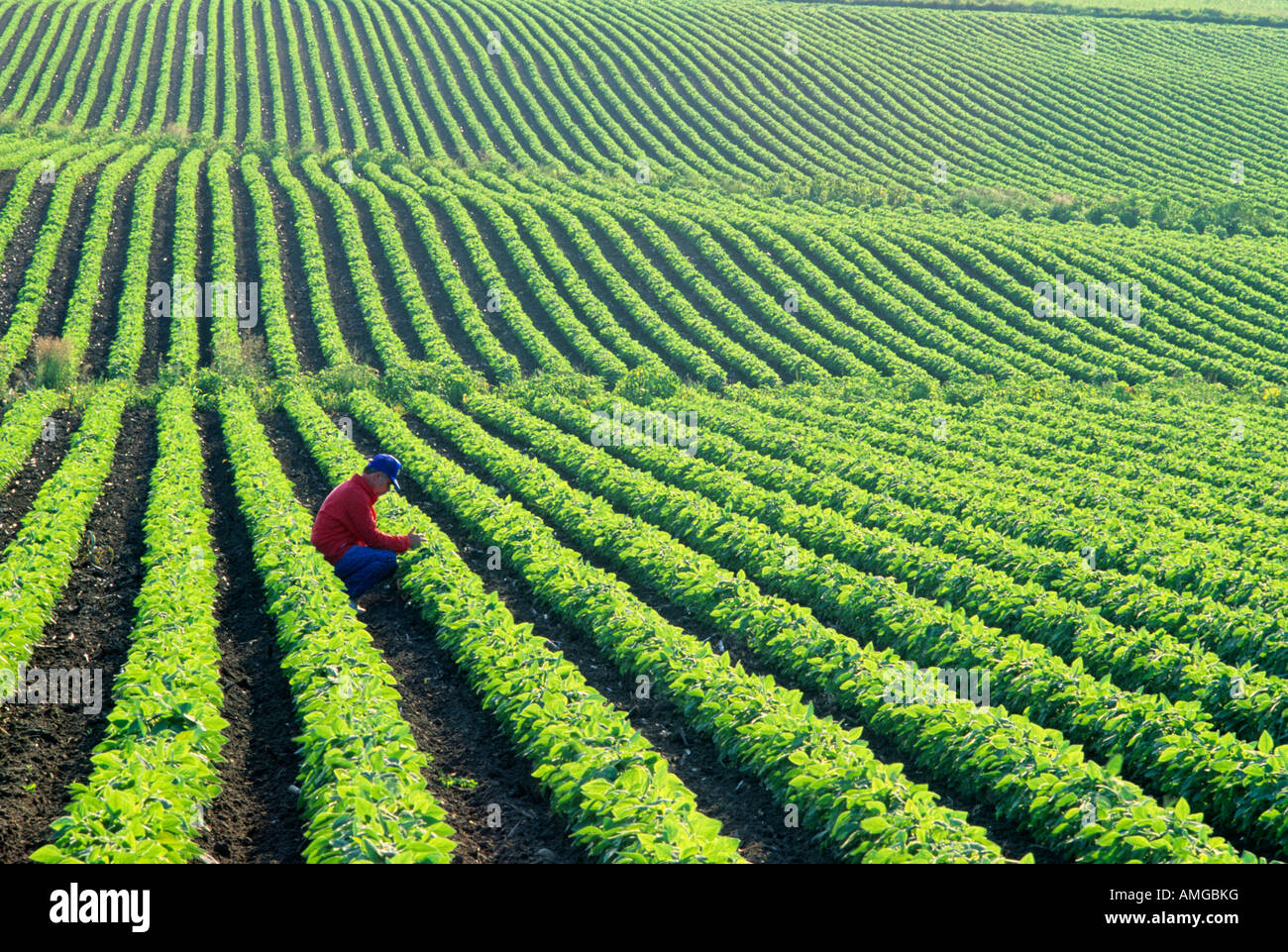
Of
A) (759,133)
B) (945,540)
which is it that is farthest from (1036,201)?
(945,540)

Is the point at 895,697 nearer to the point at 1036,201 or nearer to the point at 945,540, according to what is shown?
the point at 945,540

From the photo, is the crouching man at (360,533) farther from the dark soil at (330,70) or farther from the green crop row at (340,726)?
the dark soil at (330,70)

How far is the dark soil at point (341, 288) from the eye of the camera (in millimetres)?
26312

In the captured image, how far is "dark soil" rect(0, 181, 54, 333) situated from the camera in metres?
25.8

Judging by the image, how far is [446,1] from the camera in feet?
225

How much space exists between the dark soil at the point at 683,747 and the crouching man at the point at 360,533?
1.45 m

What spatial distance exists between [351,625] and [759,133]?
45259mm

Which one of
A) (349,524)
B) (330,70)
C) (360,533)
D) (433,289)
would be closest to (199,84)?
(330,70)

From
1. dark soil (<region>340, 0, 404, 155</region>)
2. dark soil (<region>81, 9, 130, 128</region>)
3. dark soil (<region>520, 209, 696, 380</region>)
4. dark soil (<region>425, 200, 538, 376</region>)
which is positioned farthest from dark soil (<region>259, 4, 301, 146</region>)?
dark soil (<region>520, 209, 696, 380</region>)

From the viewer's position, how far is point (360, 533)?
11680mm

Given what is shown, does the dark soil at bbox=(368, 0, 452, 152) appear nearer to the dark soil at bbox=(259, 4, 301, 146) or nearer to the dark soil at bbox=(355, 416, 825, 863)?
the dark soil at bbox=(259, 4, 301, 146)

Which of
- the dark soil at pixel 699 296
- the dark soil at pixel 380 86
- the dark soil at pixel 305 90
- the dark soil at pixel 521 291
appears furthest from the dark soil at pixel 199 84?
the dark soil at pixel 699 296

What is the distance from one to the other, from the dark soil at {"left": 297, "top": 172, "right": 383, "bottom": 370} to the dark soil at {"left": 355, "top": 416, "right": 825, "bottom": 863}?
47.4 feet
